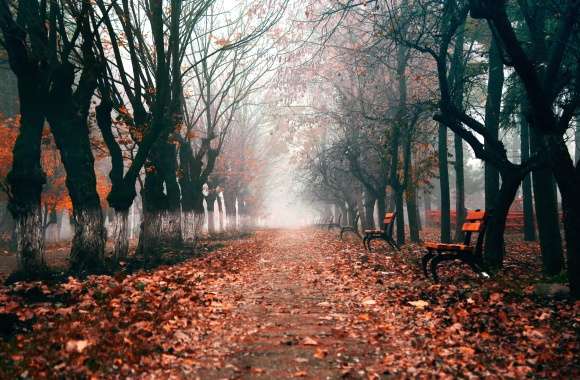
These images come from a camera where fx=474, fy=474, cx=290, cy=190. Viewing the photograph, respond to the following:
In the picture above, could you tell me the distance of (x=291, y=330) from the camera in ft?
19.5

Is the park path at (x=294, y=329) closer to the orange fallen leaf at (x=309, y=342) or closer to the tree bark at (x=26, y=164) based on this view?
the orange fallen leaf at (x=309, y=342)

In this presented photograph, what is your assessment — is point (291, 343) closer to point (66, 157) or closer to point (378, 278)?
point (378, 278)

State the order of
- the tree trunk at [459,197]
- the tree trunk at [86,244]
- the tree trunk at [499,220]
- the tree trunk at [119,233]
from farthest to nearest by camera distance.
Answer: the tree trunk at [459,197]
the tree trunk at [119,233]
the tree trunk at [86,244]
the tree trunk at [499,220]

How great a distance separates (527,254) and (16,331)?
1269cm

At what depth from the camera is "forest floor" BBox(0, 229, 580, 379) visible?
4.52m

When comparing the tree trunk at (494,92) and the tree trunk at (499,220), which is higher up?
the tree trunk at (494,92)

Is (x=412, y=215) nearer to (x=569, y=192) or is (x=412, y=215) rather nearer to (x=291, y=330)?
(x=569, y=192)

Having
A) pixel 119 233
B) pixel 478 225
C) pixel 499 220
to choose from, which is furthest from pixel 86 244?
pixel 499 220

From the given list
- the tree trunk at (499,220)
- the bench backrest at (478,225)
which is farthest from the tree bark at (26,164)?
the tree trunk at (499,220)

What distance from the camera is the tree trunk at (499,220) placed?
979cm

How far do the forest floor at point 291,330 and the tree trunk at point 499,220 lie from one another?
2.81 feet

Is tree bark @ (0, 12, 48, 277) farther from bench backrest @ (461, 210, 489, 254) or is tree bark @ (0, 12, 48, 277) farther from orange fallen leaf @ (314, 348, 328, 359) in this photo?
bench backrest @ (461, 210, 489, 254)

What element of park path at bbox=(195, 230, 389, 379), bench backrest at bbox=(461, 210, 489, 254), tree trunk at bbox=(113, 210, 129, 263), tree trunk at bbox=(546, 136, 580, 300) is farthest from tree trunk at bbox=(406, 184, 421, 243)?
tree trunk at bbox=(546, 136, 580, 300)

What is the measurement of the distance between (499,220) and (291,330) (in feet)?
20.4
